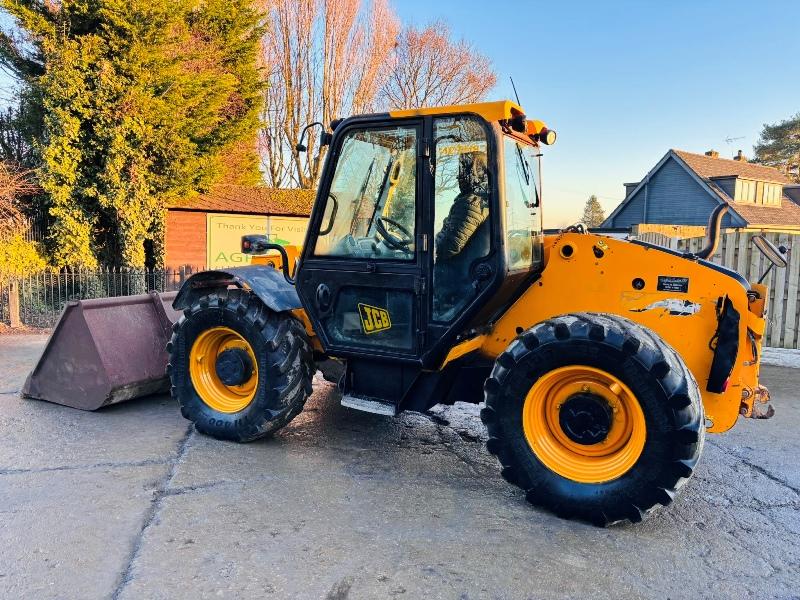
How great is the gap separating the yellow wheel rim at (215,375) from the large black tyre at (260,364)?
62mm

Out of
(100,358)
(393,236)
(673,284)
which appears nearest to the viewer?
(673,284)

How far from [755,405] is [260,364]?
327 cm

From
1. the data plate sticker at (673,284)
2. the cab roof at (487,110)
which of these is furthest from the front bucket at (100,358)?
the data plate sticker at (673,284)

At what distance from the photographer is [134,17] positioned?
1330 centimetres

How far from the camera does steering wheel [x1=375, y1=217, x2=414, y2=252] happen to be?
3906 millimetres

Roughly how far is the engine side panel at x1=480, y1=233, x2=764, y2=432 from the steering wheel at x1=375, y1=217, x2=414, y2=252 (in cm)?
94

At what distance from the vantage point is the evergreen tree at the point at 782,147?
41375 millimetres

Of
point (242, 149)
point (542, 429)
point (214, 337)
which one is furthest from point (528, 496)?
point (242, 149)

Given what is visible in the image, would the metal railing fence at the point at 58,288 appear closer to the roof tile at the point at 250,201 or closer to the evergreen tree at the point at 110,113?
the evergreen tree at the point at 110,113

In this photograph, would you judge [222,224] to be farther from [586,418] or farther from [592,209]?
[592,209]

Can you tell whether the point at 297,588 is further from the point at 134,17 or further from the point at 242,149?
the point at 242,149

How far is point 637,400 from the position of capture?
10.7 feet

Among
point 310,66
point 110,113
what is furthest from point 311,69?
point 110,113

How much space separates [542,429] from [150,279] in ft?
41.4
